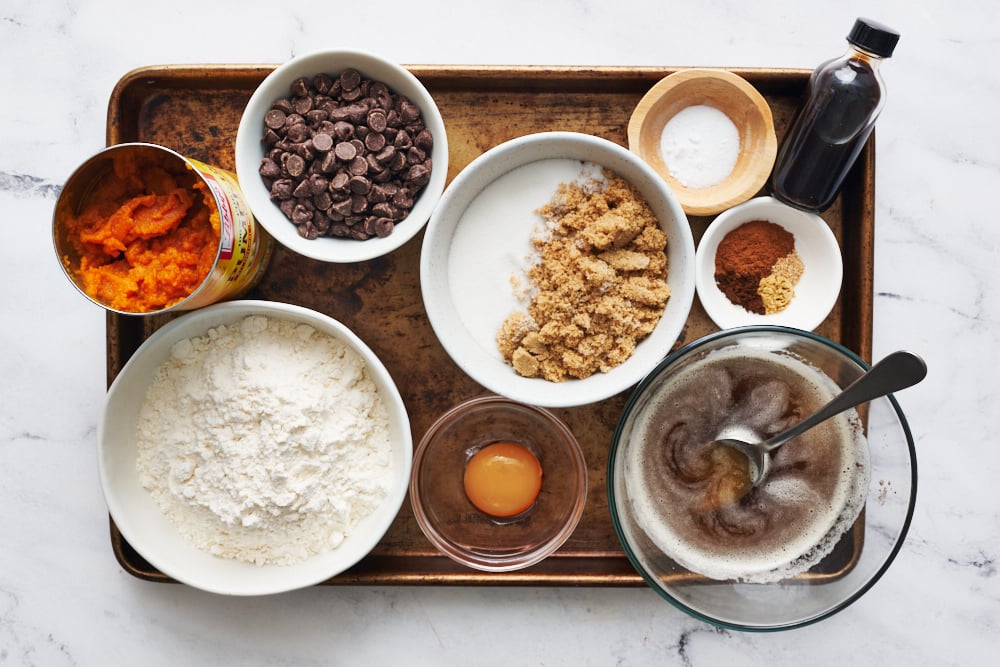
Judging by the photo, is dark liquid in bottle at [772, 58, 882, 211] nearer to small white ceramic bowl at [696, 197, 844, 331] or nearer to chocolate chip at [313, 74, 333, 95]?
small white ceramic bowl at [696, 197, 844, 331]

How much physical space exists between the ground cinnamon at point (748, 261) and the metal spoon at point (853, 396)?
305mm

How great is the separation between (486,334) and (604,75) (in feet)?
1.91

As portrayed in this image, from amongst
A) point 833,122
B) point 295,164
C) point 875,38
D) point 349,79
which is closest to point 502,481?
point 295,164

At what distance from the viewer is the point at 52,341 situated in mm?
1649

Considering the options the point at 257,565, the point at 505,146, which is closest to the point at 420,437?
the point at 257,565

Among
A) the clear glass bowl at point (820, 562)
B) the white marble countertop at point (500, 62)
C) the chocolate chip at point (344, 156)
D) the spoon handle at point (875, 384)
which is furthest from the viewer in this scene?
the white marble countertop at point (500, 62)

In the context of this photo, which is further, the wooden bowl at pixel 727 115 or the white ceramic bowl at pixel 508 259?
the wooden bowl at pixel 727 115

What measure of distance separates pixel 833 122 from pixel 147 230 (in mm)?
1323

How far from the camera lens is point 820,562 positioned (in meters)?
1.39

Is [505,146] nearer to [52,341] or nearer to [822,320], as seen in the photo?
[822,320]

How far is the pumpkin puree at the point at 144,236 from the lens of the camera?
131cm

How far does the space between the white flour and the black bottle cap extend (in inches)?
45.0

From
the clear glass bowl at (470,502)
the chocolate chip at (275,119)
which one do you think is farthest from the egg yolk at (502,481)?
the chocolate chip at (275,119)

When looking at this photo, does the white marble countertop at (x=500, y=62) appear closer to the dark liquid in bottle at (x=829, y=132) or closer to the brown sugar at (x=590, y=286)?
the dark liquid in bottle at (x=829, y=132)
